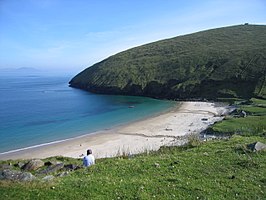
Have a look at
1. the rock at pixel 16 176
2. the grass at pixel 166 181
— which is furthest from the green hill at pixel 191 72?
the rock at pixel 16 176

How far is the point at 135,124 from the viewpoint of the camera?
60938 mm

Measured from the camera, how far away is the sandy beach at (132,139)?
4138 cm

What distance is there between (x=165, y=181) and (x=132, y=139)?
34.9 metres

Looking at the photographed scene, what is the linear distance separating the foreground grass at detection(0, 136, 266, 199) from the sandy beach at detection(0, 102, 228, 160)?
17.6 metres

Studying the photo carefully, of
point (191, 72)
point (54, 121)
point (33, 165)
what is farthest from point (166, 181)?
point (191, 72)

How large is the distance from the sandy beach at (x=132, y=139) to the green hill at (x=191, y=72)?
36731 mm

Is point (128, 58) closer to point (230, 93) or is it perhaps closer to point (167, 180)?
point (230, 93)

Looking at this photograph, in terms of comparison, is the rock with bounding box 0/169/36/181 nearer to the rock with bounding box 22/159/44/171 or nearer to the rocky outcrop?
the rocky outcrop

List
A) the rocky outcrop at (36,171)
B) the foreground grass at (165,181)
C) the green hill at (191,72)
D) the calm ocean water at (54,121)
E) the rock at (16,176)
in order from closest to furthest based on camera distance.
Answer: the foreground grass at (165,181) < the rock at (16,176) < the rocky outcrop at (36,171) < the calm ocean water at (54,121) < the green hill at (191,72)

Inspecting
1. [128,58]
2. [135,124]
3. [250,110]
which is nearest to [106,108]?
[135,124]

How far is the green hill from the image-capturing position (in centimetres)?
10100

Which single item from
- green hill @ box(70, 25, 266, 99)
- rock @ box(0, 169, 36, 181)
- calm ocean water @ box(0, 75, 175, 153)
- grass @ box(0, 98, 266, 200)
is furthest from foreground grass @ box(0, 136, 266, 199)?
green hill @ box(70, 25, 266, 99)

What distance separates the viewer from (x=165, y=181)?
42.4 feet

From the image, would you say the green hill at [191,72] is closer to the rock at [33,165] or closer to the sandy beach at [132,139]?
the sandy beach at [132,139]
